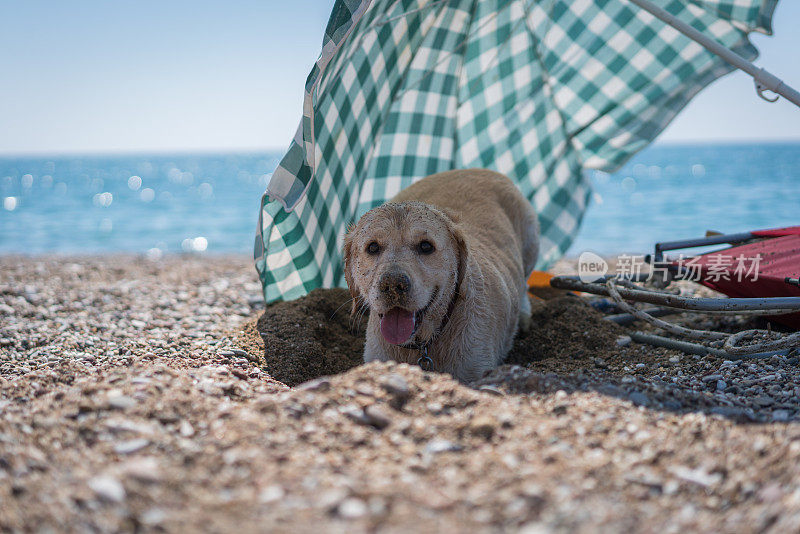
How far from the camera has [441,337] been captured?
3885mm

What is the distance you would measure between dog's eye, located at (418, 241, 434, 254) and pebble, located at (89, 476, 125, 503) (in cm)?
215

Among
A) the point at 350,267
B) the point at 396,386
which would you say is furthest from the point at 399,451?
the point at 350,267

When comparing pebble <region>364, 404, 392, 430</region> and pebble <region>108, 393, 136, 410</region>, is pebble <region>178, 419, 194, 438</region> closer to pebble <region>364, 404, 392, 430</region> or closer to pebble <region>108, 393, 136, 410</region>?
pebble <region>108, 393, 136, 410</region>

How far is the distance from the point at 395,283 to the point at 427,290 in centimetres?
28

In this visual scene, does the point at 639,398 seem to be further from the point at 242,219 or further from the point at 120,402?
the point at 242,219

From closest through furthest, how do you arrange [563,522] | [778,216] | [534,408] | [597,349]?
[563,522]
[534,408]
[597,349]
[778,216]

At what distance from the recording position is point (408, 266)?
3.47 m

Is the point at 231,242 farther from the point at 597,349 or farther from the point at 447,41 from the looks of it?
the point at 597,349

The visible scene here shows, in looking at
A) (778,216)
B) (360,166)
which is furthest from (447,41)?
(778,216)

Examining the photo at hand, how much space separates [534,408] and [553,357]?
75.9 inches

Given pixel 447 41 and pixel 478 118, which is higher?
pixel 447 41

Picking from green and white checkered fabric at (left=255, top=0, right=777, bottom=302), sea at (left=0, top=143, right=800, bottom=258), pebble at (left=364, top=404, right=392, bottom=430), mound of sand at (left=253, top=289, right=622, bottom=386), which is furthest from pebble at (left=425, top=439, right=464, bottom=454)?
A: sea at (left=0, top=143, right=800, bottom=258)

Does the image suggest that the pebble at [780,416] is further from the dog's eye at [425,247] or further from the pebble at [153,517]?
the pebble at [153,517]

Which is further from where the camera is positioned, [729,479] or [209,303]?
[209,303]
